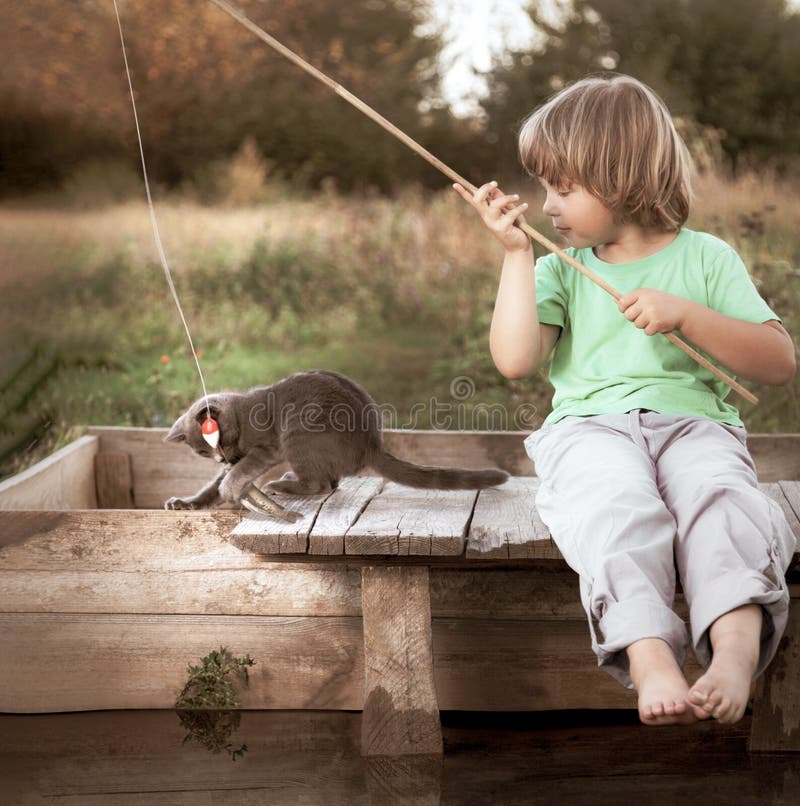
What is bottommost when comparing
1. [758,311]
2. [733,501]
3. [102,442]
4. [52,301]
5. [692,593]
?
[52,301]

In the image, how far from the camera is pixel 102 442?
3.02m

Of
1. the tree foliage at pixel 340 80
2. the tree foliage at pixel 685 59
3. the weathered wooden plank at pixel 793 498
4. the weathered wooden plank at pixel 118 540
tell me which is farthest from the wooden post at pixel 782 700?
the tree foliage at pixel 685 59

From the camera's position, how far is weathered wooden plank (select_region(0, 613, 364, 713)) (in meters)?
2.26

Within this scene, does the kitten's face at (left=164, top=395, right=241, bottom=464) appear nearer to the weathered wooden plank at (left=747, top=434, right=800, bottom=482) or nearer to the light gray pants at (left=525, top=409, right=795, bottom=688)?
the light gray pants at (left=525, top=409, right=795, bottom=688)

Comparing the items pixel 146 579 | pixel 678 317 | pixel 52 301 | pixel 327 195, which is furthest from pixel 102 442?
pixel 327 195

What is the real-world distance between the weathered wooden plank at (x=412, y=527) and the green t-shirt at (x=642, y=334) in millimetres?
290

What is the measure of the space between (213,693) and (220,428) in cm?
59

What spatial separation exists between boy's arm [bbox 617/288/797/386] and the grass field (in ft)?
7.48

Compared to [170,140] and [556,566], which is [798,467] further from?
[170,140]

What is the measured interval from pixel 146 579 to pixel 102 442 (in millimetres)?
885

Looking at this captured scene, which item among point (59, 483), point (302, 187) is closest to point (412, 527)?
point (59, 483)

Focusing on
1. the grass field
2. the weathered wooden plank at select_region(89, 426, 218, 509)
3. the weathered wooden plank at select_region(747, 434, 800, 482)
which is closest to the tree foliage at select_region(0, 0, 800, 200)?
the grass field

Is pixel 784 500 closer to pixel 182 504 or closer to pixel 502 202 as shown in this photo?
pixel 502 202

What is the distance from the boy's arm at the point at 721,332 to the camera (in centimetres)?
186
